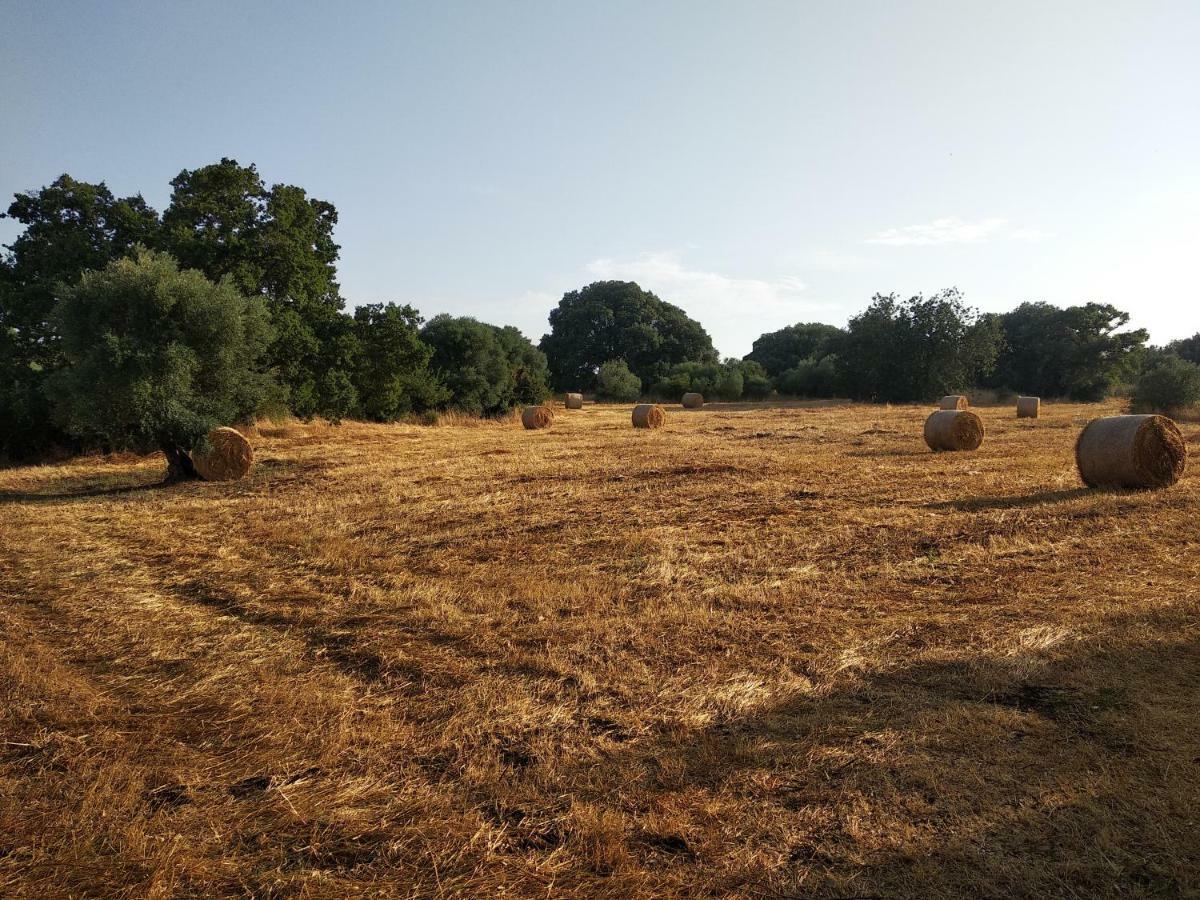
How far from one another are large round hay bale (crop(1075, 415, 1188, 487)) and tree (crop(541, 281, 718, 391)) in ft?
187

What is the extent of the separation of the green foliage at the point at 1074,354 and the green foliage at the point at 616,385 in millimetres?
29975

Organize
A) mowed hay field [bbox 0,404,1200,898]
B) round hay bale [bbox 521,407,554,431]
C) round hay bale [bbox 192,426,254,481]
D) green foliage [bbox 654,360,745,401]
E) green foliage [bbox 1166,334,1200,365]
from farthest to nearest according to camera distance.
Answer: green foliage [bbox 1166,334,1200,365] → green foliage [bbox 654,360,745,401] → round hay bale [bbox 521,407,554,431] → round hay bale [bbox 192,426,254,481] → mowed hay field [bbox 0,404,1200,898]

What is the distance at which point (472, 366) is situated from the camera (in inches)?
1419

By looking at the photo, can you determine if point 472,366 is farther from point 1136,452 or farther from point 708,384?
point 1136,452

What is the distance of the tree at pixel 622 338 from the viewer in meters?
68.3

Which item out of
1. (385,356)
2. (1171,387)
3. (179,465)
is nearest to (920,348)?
(1171,387)

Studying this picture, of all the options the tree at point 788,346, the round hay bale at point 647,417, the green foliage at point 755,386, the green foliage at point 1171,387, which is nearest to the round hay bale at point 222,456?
the round hay bale at point 647,417

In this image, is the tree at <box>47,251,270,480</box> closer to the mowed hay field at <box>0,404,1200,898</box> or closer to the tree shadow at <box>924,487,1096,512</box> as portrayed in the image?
the mowed hay field at <box>0,404,1200,898</box>

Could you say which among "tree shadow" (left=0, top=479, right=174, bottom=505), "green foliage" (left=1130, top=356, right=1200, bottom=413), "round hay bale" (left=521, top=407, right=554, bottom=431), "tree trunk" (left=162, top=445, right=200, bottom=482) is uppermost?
"green foliage" (left=1130, top=356, right=1200, bottom=413)

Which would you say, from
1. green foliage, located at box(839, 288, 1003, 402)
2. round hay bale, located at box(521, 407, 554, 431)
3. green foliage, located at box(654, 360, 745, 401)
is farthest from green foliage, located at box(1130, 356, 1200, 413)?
green foliage, located at box(654, 360, 745, 401)

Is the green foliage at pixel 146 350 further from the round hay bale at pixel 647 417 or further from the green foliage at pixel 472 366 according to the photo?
the green foliage at pixel 472 366

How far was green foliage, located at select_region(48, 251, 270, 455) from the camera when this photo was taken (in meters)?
13.2

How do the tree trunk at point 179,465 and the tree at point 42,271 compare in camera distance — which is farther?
the tree at point 42,271

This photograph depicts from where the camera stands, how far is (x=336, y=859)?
117 inches
